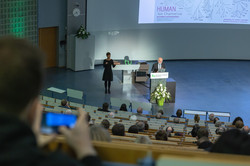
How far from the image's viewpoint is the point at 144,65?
15242mm

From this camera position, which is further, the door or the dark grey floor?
the door

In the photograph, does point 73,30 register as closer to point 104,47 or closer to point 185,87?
point 104,47

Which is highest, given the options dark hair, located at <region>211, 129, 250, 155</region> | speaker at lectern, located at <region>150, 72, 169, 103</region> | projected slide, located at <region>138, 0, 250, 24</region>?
projected slide, located at <region>138, 0, 250, 24</region>

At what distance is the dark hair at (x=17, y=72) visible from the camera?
1107 millimetres

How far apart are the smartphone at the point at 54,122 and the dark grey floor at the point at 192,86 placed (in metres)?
A: 10.8

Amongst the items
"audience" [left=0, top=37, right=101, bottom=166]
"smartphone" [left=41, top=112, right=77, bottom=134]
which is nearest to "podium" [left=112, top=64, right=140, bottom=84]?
"smartphone" [left=41, top=112, right=77, bottom=134]

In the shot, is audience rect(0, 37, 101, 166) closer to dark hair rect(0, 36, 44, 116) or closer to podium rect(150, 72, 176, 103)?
dark hair rect(0, 36, 44, 116)

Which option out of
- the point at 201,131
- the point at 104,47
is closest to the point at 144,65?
the point at 104,47

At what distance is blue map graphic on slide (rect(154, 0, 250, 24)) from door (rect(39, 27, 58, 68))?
14.8ft

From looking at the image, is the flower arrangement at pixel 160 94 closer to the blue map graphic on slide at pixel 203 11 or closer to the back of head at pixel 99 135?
the blue map graphic on slide at pixel 203 11

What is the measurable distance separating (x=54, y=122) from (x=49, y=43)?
1518 cm

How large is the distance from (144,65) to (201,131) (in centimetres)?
816

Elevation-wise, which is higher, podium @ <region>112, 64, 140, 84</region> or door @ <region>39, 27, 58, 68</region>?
door @ <region>39, 27, 58, 68</region>

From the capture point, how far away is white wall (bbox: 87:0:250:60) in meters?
17.1
